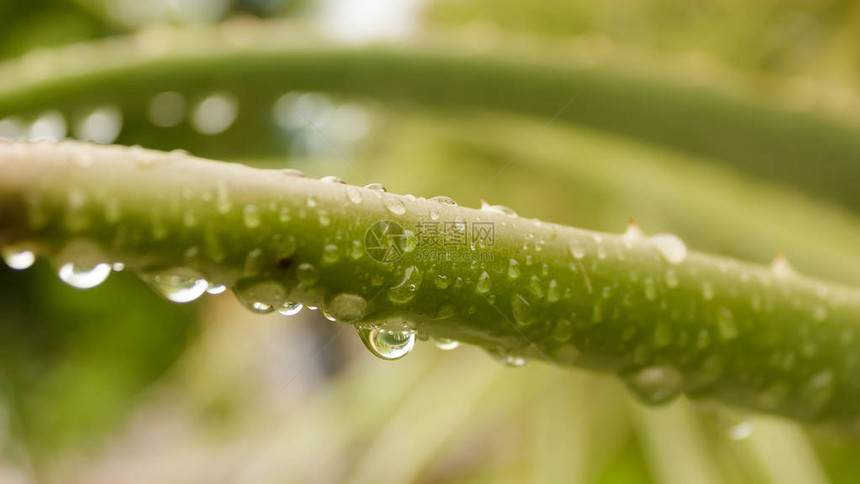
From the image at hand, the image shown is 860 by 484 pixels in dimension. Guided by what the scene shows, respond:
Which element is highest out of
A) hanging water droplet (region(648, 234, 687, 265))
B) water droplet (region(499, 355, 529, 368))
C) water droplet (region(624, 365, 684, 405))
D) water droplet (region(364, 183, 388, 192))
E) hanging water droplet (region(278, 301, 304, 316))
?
Result: water droplet (region(364, 183, 388, 192))

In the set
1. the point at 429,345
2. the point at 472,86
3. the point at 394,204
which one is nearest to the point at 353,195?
the point at 394,204

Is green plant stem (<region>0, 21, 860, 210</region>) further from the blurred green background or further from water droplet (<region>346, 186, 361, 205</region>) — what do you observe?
water droplet (<region>346, 186, 361, 205</region>)

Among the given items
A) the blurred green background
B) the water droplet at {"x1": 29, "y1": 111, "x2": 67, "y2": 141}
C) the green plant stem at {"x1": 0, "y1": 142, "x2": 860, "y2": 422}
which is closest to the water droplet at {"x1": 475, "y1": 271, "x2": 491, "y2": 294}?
the green plant stem at {"x1": 0, "y1": 142, "x2": 860, "y2": 422}

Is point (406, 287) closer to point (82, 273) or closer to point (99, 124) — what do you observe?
point (82, 273)

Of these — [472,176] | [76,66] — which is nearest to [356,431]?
[472,176]

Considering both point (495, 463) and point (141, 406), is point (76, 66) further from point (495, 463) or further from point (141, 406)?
point (141, 406)

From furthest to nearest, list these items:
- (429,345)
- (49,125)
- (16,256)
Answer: (429,345), (49,125), (16,256)
